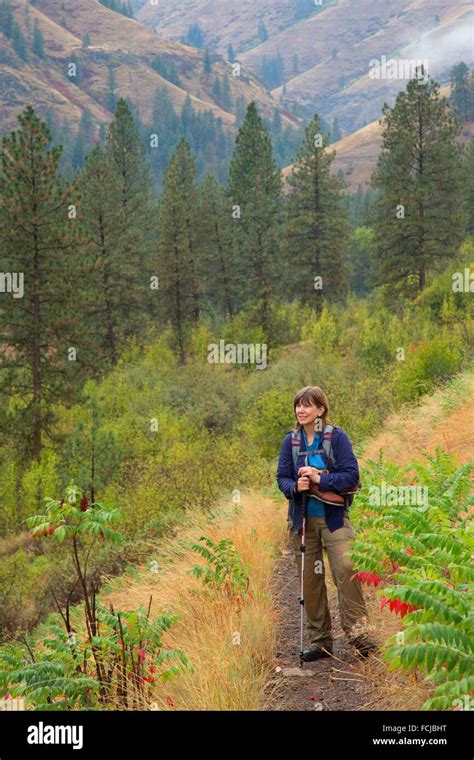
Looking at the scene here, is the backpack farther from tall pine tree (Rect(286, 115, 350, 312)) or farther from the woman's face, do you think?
tall pine tree (Rect(286, 115, 350, 312))

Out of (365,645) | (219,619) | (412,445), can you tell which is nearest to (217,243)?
(412,445)

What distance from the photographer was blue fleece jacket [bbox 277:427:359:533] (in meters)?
5.16

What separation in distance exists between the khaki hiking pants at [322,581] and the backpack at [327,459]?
0.20m

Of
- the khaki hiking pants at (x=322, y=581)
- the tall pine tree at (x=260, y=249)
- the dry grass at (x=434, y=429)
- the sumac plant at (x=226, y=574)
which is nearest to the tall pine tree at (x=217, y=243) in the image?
the tall pine tree at (x=260, y=249)

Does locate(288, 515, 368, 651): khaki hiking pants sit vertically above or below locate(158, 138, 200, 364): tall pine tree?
below

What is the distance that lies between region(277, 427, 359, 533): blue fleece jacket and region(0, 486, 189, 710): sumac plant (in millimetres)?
1225

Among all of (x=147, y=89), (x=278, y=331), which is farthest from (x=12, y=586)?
(x=147, y=89)

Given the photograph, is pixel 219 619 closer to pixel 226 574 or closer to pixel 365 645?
pixel 226 574

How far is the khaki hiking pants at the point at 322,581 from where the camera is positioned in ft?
17.1

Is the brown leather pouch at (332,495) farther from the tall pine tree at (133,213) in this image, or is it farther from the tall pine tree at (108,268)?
the tall pine tree at (133,213)

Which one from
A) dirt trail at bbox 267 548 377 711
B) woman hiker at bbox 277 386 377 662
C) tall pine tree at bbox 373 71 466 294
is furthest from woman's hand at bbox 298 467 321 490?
tall pine tree at bbox 373 71 466 294

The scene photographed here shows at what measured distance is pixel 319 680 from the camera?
16.4ft

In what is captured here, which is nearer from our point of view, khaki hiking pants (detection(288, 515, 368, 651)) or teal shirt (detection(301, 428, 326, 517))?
khaki hiking pants (detection(288, 515, 368, 651))
